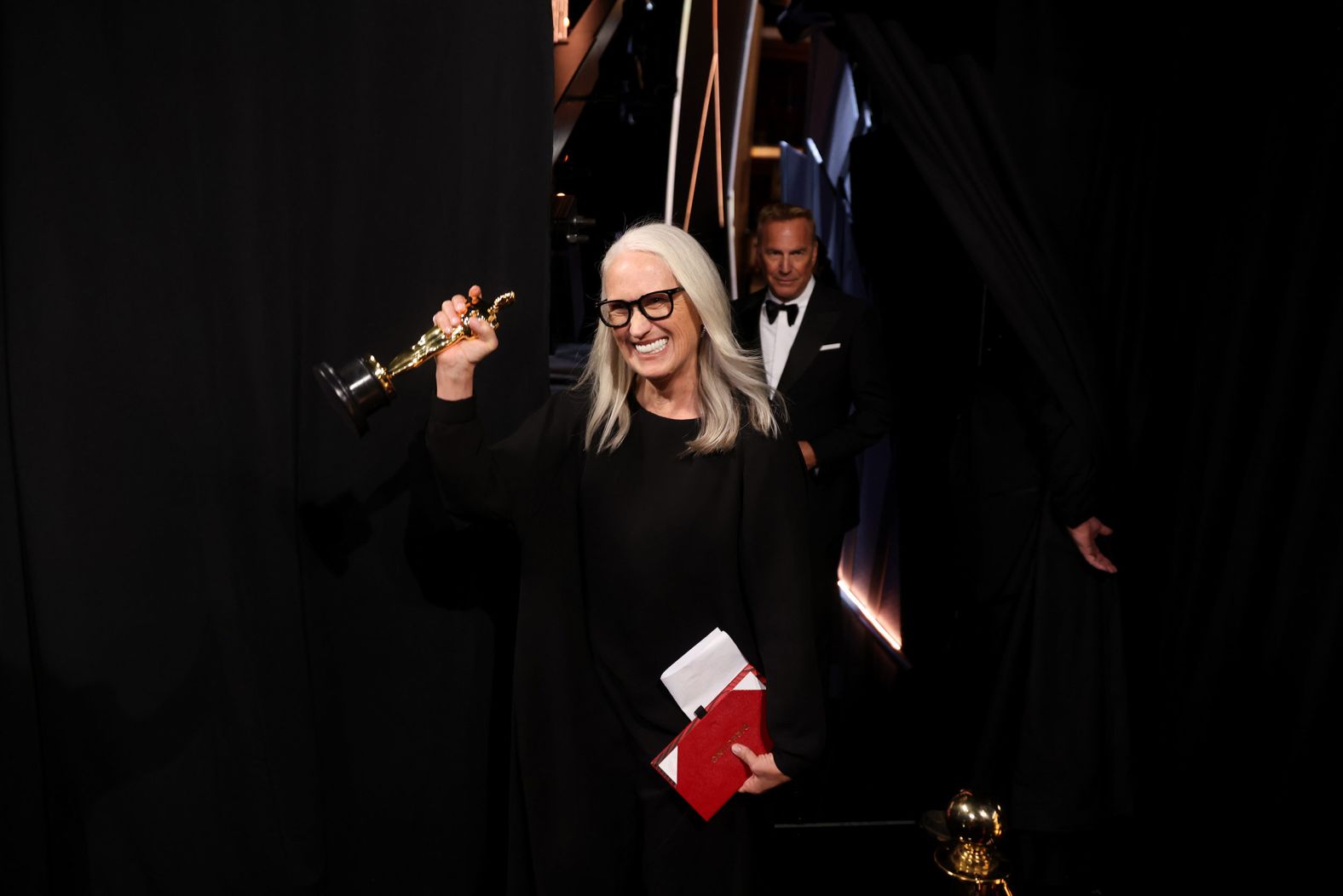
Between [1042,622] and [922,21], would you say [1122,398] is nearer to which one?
[1042,622]

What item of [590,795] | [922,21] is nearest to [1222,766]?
[590,795]

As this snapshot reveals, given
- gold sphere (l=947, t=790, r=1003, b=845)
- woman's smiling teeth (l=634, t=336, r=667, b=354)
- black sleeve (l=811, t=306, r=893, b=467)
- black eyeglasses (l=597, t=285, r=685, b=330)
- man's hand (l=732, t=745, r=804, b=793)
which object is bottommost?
gold sphere (l=947, t=790, r=1003, b=845)

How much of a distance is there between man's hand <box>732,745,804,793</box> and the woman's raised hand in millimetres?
846

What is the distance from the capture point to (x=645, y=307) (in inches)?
67.9

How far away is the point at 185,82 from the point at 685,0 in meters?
2.54

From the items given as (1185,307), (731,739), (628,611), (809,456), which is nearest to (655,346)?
(628,611)

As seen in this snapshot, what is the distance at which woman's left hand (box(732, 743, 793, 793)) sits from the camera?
1773 millimetres

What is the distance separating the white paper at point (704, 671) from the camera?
1779 mm

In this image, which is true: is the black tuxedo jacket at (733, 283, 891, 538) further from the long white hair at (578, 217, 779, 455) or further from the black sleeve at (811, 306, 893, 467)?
the long white hair at (578, 217, 779, 455)

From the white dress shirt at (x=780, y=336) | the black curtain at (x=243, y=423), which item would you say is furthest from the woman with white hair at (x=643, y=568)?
the white dress shirt at (x=780, y=336)

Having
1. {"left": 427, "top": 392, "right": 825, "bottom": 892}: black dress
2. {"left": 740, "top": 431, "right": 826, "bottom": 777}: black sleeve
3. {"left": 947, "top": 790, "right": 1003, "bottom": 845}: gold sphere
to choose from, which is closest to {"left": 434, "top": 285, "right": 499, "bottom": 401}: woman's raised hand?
{"left": 427, "top": 392, "right": 825, "bottom": 892}: black dress

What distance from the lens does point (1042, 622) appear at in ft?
8.79

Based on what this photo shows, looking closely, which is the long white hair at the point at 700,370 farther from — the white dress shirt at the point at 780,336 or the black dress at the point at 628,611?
the white dress shirt at the point at 780,336

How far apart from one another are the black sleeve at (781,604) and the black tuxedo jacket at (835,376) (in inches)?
55.9
